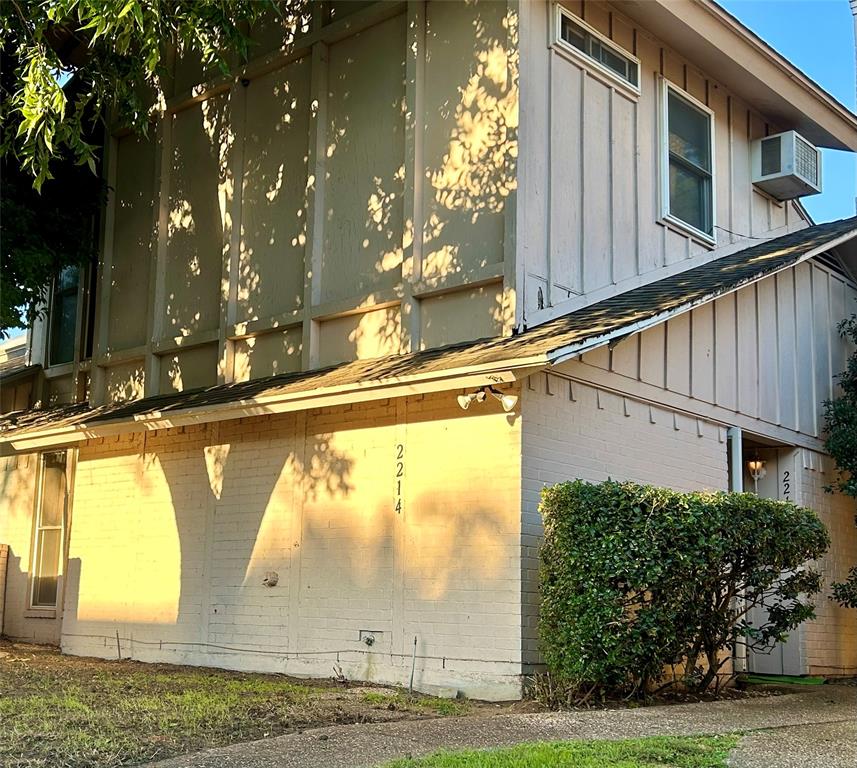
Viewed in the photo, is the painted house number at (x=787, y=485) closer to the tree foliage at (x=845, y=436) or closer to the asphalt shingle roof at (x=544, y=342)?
the tree foliage at (x=845, y=436)

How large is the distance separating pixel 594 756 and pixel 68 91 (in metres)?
12.3

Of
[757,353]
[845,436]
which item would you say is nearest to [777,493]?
[845,436]

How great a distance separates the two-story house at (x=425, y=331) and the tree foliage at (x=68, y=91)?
0.53 metres

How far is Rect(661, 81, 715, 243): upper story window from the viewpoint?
488 inches

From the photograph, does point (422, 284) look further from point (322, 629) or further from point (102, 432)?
point (102, 432)

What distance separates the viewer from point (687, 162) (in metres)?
12.9

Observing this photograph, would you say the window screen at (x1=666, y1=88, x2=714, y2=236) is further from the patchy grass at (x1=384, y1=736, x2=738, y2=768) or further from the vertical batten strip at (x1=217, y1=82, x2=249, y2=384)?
the patchy grass at (x1=384, y1=736, x2=738, y2=768)

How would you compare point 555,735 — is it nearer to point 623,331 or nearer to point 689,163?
point 623,331

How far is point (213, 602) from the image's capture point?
39.0ft

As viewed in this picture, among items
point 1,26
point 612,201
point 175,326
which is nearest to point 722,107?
point 612,201

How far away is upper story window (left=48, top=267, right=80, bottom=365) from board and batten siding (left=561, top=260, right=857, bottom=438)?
27.4 feet

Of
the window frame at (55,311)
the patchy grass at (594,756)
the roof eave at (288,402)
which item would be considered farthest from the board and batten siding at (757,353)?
the window frame at (55,311)

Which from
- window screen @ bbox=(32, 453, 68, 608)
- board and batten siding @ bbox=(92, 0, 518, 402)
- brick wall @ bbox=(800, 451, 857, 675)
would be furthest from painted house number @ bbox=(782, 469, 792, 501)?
window screen @ bbox=(32, 453, 68, 608)

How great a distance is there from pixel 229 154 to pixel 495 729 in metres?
8.26
